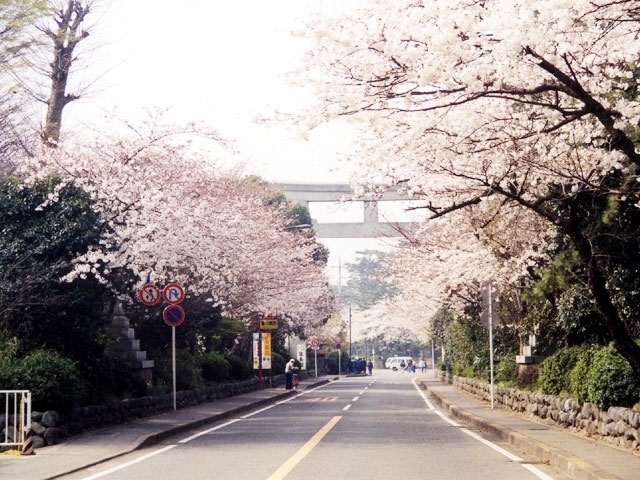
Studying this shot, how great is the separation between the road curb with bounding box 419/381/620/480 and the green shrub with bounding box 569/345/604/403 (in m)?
1.42

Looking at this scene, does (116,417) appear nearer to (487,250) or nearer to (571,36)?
(487,250)

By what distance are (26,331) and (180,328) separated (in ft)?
37.1

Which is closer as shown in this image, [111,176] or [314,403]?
[111,176]

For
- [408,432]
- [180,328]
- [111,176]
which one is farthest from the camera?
[180,328]

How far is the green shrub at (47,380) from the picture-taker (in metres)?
18.2

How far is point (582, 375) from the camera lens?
63.2 feet

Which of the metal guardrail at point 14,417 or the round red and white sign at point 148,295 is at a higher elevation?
the round red and white sign at point 148,295

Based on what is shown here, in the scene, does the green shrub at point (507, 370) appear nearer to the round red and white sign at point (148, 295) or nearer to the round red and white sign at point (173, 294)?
the round red and white sign at point (173, 294)

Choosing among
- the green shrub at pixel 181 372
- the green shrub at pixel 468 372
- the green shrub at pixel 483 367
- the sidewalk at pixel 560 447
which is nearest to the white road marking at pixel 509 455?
the sidewalk at pixel 560 447

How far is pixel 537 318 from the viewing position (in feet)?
85.9

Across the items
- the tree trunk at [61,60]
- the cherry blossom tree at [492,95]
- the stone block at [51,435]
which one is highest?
the tree trunk at [61,60]

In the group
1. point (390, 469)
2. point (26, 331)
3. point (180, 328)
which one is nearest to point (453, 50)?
point (390, 469)

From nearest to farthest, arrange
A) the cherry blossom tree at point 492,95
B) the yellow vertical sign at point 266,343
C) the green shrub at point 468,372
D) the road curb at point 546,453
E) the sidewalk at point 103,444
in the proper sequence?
the cherry blossom tree at point 492,95, the road curb at point 546,453, the sidewalk at point 103,444, the green shrub at point 468,372, the yellow vertical sign at point 266,343

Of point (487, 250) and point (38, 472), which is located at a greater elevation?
point (487, 250)
